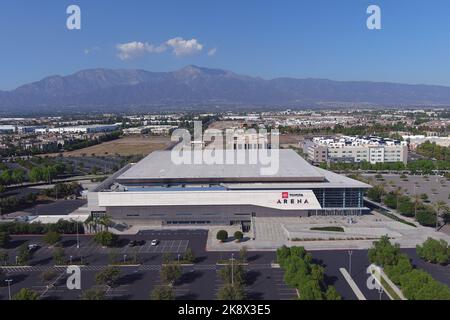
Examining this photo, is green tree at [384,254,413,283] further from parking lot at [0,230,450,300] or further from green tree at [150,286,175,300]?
green tree at [150,286,175,300]

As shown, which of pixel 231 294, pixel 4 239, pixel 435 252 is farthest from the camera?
pixel 4 239

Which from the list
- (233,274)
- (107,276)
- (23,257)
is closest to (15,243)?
(23,257)

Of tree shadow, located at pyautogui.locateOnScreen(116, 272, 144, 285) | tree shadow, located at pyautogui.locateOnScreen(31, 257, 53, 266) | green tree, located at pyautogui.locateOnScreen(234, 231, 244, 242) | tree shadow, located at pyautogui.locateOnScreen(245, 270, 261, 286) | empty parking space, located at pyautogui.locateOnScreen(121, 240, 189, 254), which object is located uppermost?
green tree, located at pyautogui.locateOnScreen(234, 231, 244, 242)

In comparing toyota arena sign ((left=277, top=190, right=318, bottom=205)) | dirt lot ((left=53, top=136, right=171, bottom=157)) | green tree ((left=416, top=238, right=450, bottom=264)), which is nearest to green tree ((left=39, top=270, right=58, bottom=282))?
toyota arena sign ((left=277, top=190, right=318, bottom=205))

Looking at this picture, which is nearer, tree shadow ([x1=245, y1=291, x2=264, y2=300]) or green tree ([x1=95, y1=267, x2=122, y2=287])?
tree shadow ([x1=245, y1=291, x2=264, y2=300])

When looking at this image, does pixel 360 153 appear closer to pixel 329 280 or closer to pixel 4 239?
pixel 329 280
